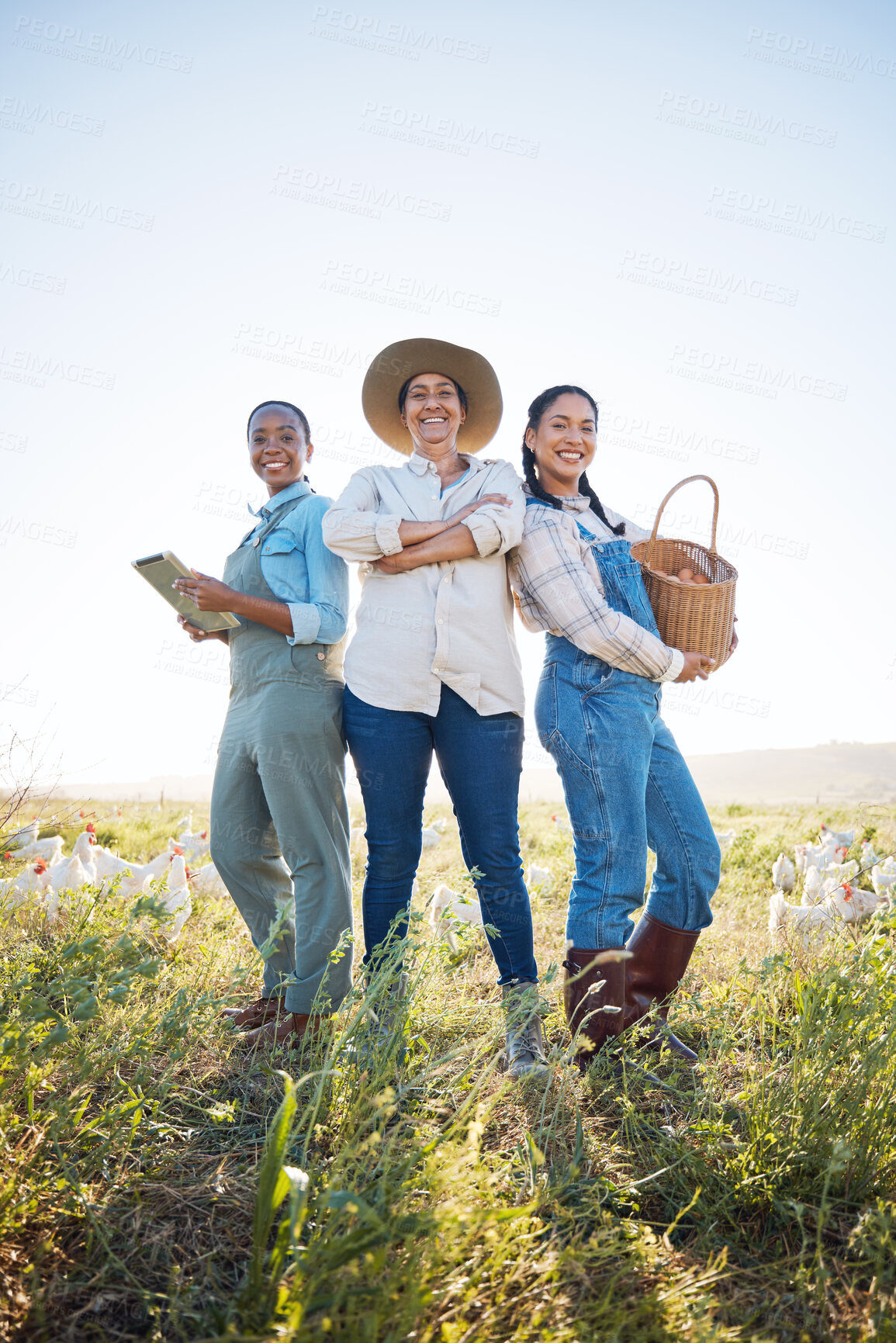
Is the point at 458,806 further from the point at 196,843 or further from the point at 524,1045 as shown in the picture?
the point at 196,843

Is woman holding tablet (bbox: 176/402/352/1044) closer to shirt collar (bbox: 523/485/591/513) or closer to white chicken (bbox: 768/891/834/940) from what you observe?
shirt collar (bbox: 523/485/591/513)

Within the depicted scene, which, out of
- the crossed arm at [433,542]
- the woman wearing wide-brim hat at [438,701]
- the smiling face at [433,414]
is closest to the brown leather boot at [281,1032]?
the woman wearing wide-brim hat at [438,701]

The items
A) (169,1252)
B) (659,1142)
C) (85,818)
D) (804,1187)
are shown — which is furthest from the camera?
(85,818)

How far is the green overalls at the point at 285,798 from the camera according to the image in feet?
8.77

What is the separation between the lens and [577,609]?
2.63m

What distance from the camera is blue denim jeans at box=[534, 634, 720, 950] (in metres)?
2.57

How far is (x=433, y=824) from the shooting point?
8.54 metres

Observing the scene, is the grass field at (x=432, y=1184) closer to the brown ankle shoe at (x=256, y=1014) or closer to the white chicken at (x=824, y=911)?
the brown ankle shoe at (x=256, y=1014)

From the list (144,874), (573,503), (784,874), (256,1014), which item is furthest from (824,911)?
(144,874)

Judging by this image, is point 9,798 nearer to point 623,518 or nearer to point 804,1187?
point 623,518

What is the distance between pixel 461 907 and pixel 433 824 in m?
4.57

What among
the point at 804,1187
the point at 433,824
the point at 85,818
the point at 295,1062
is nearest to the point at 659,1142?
the point at 804,1187

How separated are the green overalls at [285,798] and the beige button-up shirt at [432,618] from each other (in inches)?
8.9

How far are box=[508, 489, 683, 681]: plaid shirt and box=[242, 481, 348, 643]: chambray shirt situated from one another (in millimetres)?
676
